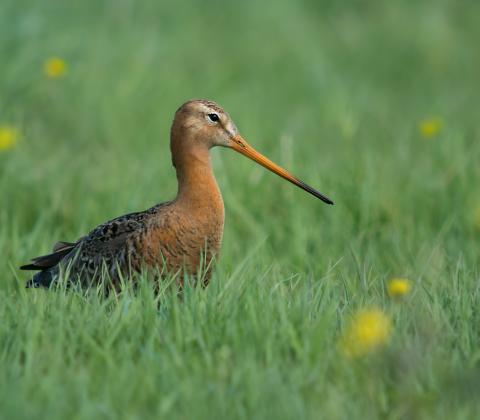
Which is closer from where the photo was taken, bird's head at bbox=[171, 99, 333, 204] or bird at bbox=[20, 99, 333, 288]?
bird at bbox=[20, 99, 333, 288]

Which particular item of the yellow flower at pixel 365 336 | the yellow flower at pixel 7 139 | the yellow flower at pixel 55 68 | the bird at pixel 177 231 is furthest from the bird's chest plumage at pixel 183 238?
the yellow flower at pixel 55 68

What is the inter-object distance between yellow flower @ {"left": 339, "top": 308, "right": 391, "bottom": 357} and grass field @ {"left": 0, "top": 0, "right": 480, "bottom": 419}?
0.02 metres

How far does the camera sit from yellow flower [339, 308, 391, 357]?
120 inches

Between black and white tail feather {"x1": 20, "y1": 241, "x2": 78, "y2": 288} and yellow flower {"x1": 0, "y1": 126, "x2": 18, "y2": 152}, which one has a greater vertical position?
yellow flower {"x1": 0, "y1": 126, "x2": 18, "y2": 152}

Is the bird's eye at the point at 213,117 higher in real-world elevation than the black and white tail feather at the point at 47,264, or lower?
higher

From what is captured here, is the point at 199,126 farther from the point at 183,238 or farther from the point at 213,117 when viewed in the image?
the point at 183,238

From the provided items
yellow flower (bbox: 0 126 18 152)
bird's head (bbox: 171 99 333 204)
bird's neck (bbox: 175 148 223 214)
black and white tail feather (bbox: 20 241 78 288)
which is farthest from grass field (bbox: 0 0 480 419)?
bird's head (bbox: 171 99 333 204)

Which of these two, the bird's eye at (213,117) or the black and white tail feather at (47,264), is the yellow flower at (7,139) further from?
the bird's eye at (213,117)

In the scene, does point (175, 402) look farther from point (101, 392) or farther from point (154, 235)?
point (154, 235)

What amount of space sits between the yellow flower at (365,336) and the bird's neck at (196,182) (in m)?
1.19

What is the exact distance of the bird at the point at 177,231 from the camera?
4125mm

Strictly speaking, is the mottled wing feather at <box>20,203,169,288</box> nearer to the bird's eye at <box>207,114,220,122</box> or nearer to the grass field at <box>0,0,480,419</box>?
the grass field at <box>0,0,480,419</box>

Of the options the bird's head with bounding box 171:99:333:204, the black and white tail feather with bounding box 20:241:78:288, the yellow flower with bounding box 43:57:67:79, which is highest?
the yellow flower with bounding box 43:57:67:79

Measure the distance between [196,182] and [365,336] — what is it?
1.49 metres
